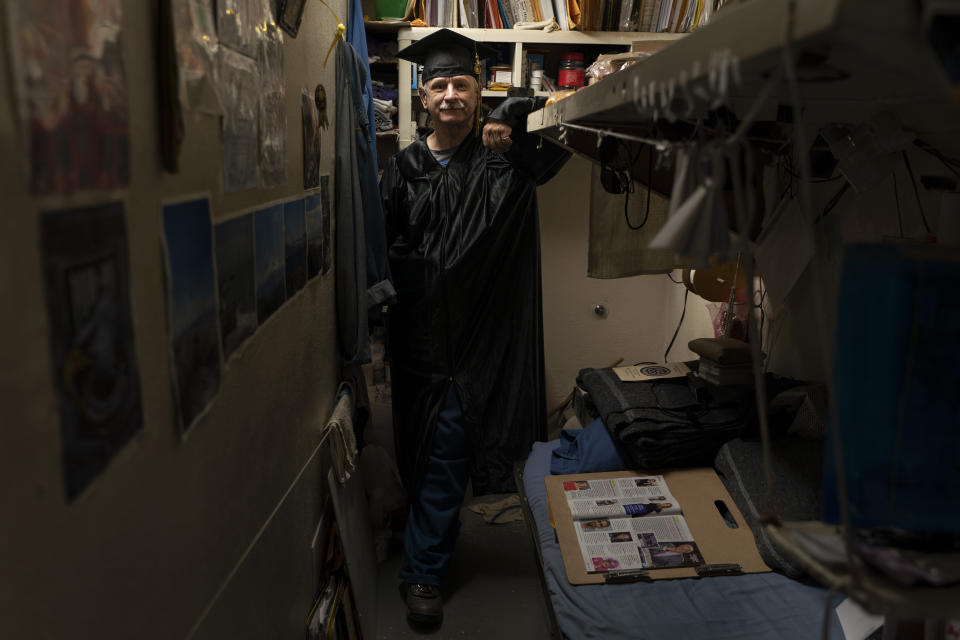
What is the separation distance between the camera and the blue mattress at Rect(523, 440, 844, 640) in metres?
1.29

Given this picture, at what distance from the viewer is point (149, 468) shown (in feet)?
2.58

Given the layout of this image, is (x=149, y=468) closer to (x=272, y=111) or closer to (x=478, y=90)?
(x=272, y=111)

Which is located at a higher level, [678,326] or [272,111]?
[272,111]

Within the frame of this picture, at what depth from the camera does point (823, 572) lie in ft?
1.93

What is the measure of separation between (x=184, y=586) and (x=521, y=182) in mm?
1845

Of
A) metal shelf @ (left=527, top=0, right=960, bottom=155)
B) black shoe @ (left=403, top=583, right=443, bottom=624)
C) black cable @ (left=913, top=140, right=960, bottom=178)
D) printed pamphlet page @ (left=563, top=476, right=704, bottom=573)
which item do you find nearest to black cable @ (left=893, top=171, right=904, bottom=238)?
black cable @ (left=913, top=140, right=960, bottom=178)

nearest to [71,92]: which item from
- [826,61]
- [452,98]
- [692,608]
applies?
[826,61]

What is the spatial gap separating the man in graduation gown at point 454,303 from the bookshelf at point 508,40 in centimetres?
32

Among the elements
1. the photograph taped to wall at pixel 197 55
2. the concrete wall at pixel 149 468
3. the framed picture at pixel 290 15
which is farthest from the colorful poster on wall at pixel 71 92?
the framed picture at pixel 290 15

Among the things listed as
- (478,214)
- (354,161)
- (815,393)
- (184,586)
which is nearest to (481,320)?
(478,214)

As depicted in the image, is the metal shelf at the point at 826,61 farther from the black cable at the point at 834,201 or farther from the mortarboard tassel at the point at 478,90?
the mortarboard tassel at the point at 478,90

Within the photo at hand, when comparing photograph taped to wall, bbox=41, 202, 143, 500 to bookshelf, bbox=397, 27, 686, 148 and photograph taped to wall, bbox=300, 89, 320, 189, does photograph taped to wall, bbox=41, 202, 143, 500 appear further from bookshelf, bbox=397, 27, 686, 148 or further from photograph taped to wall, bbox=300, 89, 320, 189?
bookshelf, bbox=397, 27, 686, 148

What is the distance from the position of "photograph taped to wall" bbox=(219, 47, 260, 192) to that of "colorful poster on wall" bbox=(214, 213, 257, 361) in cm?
6

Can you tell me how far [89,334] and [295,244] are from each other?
934 millimetres
